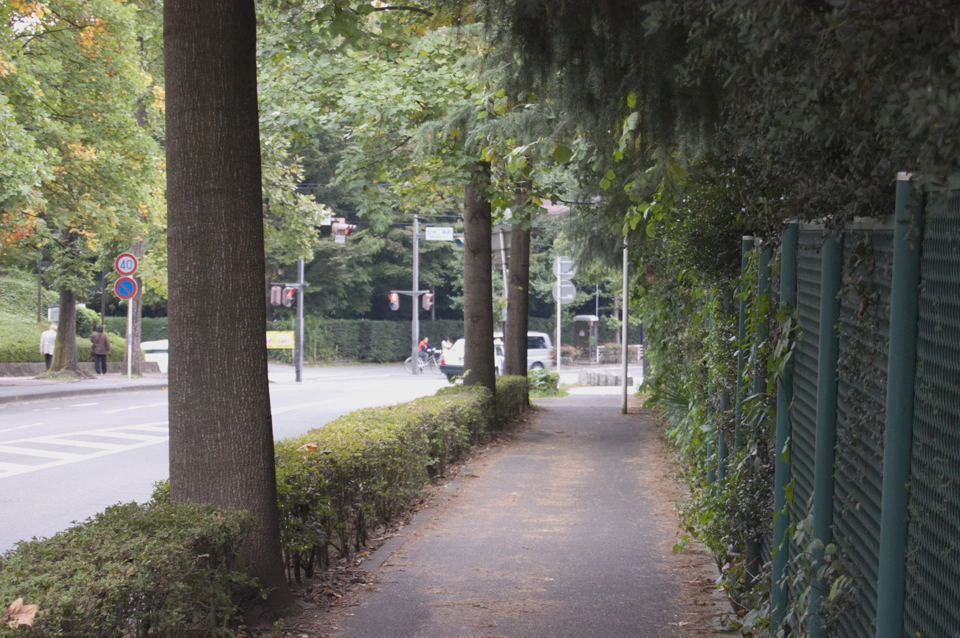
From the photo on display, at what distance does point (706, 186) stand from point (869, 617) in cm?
369

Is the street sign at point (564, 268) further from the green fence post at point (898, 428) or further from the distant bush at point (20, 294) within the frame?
the distant bush at point (20, 294)

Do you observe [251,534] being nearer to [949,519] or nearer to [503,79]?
[503,79]

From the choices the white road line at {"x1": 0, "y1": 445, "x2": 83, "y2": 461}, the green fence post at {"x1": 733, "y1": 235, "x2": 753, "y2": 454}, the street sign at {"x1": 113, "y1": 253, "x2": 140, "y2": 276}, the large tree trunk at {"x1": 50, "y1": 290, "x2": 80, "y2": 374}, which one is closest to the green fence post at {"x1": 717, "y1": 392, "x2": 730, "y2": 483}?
the green fence post at {"x1": 733, "y1": 235, "x2": 753, "y2": 454}

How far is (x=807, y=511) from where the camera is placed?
3922 millimetres

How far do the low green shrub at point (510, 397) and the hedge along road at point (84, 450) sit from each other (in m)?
3.55

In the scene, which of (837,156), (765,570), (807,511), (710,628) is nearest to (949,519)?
(837,156)

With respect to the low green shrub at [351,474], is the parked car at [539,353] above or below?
below

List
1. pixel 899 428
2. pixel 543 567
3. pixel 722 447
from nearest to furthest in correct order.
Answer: pixel 899 428 → pixel 722 447 → pixel 543 567

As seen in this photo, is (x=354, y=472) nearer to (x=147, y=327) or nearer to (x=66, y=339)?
(x=66, y=339)

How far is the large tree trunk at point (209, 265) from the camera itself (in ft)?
17.3

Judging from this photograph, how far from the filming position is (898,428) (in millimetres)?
2521

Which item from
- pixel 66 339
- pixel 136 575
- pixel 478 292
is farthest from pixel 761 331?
pixel 66 339

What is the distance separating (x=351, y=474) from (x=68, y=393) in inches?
801

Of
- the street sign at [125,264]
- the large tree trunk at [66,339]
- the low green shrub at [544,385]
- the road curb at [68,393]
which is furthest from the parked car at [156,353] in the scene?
the low green shrub at [544,385]
